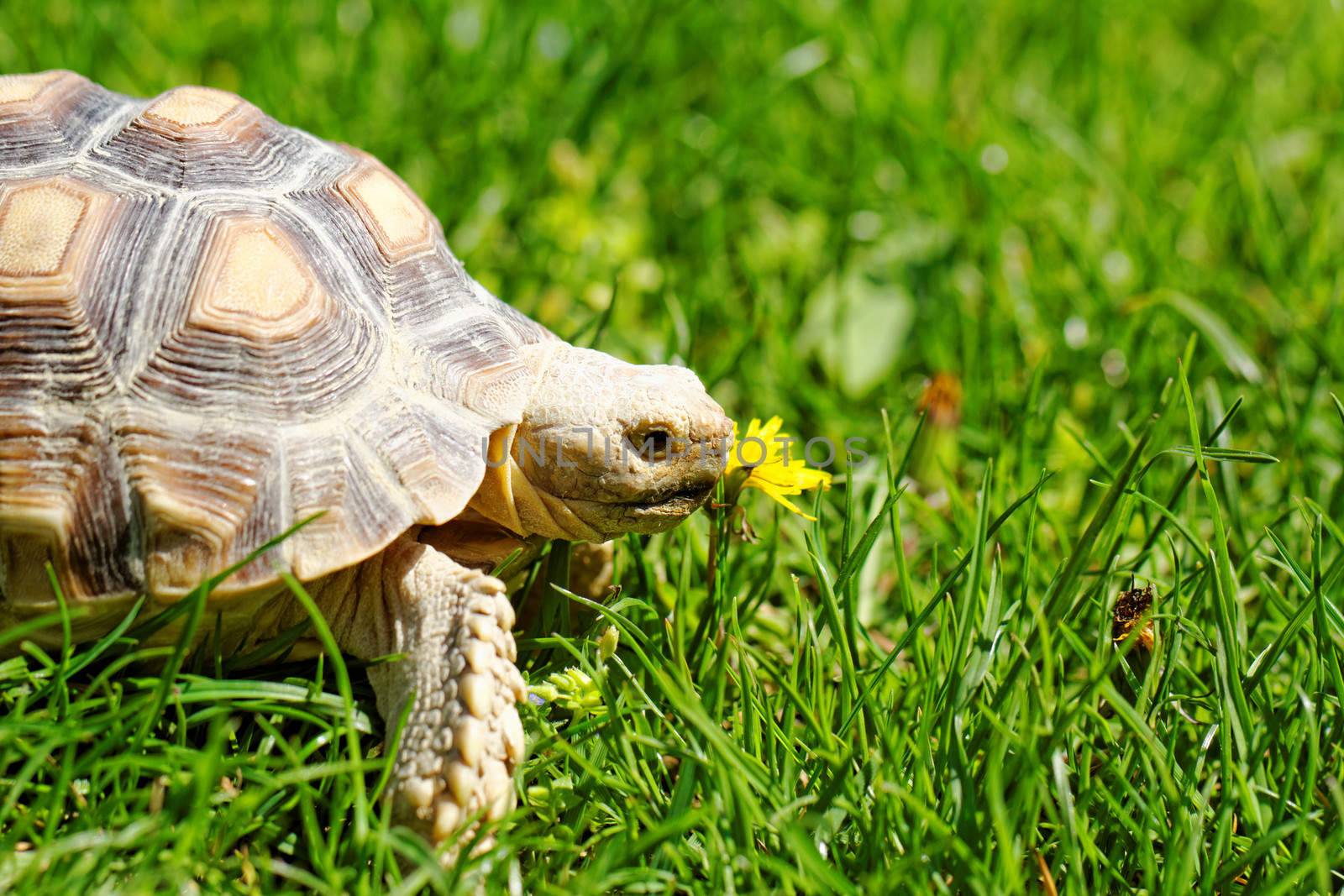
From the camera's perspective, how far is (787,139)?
446 centimetres

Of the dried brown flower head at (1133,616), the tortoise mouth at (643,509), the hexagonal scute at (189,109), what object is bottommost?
the dried brown flower head at (1133,616)

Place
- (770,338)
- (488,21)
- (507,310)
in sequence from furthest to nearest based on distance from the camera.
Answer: (488,21) → (770,338) → (507,310)

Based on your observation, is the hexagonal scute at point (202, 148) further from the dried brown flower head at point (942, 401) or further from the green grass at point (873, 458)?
the dried brown flower head at point (942, 401)

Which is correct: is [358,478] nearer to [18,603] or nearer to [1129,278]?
[18,603]

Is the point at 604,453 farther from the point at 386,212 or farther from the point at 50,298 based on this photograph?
the point at 50,298

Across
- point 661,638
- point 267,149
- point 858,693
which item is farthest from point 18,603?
point 858,693

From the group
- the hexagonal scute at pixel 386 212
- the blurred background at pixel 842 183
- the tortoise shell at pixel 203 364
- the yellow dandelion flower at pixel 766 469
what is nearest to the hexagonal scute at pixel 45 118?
the tortoise shell at pixel 203 364

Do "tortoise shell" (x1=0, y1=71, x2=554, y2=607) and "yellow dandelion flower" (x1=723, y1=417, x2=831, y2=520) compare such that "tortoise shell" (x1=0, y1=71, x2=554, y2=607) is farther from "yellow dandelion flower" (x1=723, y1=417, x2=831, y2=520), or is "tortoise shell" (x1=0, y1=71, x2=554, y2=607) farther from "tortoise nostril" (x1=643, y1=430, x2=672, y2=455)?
"yellow dandelion flower" (x1=723, y1=417, x2=831, y2=520)

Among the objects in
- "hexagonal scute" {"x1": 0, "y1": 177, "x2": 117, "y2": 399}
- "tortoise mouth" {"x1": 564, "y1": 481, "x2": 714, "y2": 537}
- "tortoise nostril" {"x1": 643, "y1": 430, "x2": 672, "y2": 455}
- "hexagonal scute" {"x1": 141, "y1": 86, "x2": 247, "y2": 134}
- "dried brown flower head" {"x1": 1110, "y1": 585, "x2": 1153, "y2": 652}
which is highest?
"hexagonal scute" {"x1": 141, "y1": 86, "x2": 247, "y2": 134}

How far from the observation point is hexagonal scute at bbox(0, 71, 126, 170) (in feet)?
7.30

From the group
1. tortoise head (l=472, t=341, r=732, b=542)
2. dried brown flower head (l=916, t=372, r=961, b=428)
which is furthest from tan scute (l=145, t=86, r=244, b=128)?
dried brown flower head (l=916, t=372, r=961, b=428)

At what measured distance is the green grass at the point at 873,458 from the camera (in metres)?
1.89

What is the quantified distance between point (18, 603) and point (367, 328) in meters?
0.78

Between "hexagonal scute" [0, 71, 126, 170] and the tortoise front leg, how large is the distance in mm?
1015
